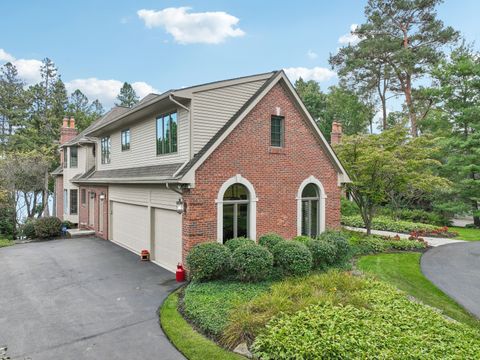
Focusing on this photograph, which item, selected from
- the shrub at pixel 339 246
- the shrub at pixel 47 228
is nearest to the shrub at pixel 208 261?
the shrub at pixel 339 246

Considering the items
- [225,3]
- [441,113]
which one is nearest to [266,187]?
[225,3]

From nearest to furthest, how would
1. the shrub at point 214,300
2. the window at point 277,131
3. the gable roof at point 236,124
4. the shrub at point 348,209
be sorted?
1. the shrub at point 214,300
2. the gable roof at point 236,124
3. the window at point 277,131
4. the shrub at point 348,209

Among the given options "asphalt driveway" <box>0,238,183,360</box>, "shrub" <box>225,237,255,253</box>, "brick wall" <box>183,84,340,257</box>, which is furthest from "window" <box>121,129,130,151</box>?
"shrub" <box>225,237,255,253</box>

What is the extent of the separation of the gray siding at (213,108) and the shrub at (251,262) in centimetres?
364

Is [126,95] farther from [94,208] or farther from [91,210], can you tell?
[94,208]

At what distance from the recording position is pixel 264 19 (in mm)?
16797

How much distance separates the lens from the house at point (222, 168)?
10289 millimetres

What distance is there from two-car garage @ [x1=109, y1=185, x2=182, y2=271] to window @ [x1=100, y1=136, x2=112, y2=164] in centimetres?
237

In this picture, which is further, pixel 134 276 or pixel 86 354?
pixel 134 276

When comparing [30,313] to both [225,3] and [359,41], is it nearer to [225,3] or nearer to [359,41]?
[225,3]

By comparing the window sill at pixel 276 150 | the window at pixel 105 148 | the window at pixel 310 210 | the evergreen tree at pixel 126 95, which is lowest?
the window at pixel 310 210

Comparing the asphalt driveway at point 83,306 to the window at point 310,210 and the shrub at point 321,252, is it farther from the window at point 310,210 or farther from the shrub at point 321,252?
the window at point 310,210

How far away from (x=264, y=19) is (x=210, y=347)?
15.9m

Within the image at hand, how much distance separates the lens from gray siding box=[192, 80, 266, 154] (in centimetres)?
1055
